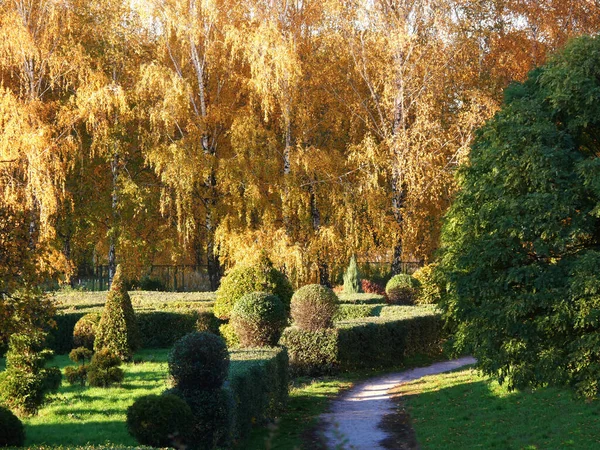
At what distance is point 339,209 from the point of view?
2862 centimetres

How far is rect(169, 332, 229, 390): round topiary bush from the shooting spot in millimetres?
11203

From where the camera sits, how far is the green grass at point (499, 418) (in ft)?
40.9

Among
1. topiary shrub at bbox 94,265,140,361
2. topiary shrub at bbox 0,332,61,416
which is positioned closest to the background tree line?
topiary shrub at bbox 94,265,140,361

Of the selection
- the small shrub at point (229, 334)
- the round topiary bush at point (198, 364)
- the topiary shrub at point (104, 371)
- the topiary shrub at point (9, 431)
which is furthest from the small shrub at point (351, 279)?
the topiary shrub at point (9, 431)

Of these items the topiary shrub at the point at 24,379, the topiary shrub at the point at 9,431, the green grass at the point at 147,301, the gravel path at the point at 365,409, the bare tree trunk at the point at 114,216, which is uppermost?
the bare tree trunk at the point at 114,216

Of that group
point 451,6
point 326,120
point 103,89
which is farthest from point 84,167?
point 451,6

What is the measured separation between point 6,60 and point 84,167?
544 centimetres

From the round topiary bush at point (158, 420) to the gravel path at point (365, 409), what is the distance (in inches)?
82.6

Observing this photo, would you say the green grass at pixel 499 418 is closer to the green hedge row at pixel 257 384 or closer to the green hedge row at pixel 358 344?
the green hedge row at pixel 358 344

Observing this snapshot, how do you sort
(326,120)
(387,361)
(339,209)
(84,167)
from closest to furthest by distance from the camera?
(387,361), (339,209), (326,120), (84,167)

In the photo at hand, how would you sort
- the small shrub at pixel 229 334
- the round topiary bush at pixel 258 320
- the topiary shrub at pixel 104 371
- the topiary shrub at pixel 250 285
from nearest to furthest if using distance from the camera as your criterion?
the topiary shrub at pixel 104 371
the round topiary bush at pixel 258 320
the small shrub at pixel 229 334
the topiary shrub at pixel 250 285

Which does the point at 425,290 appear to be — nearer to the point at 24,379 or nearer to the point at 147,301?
the point at 147,301

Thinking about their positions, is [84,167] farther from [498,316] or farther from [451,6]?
[498,316]

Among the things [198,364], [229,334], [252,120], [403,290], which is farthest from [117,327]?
[403,290]
